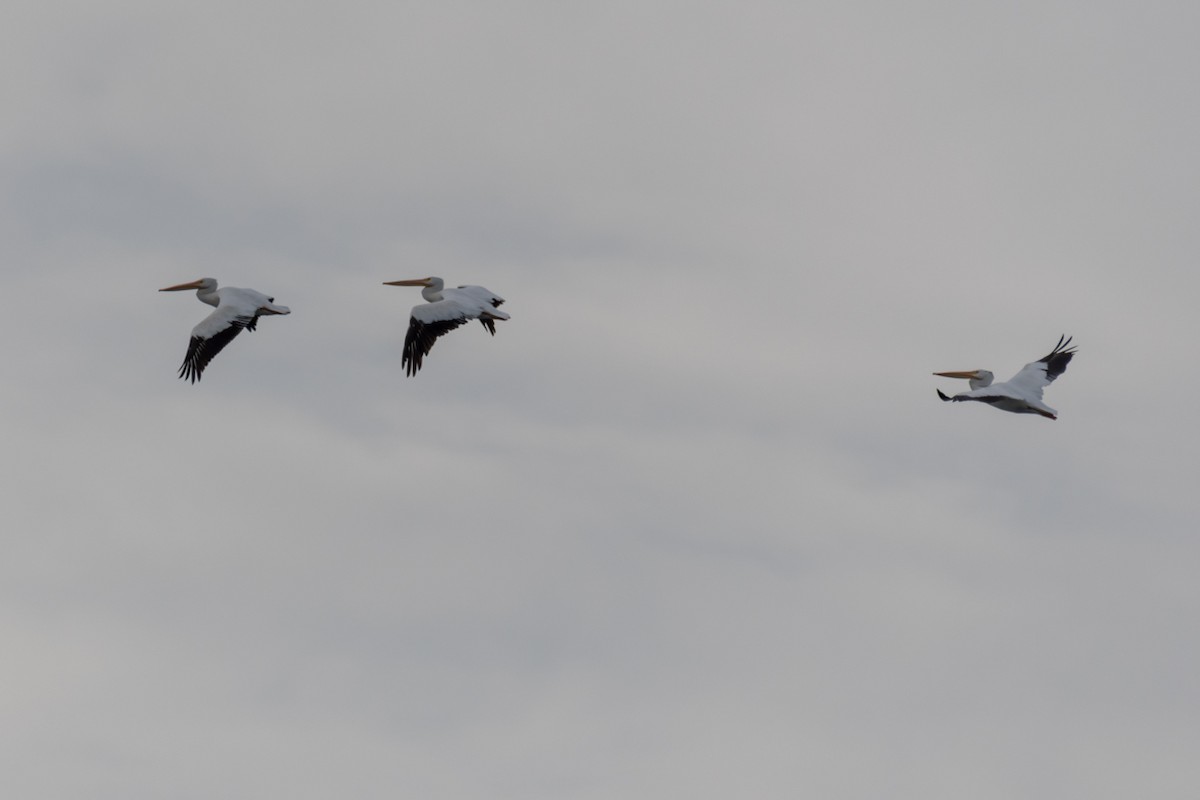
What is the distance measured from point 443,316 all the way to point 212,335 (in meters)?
4.80

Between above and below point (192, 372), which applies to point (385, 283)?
above

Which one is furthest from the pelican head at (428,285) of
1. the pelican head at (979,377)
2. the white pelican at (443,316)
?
the pelican head at (979,377)

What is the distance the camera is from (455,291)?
151ft

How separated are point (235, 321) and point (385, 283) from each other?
4030mm

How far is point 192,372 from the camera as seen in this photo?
45.4 meters

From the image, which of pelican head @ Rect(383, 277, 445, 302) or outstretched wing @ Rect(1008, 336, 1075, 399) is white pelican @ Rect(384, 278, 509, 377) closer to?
pelican head @ Rect(383, 277, 445, 302)

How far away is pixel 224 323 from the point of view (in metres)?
45.7

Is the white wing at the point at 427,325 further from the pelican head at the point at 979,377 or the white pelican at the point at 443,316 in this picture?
the pelican head at the point at 979,377

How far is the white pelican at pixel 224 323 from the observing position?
149 ft

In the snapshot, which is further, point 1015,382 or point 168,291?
point 168,291

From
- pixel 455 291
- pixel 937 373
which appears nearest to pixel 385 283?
pixel 455 291

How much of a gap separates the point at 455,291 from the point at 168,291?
22.7ft

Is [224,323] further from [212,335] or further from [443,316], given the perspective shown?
[443,316]

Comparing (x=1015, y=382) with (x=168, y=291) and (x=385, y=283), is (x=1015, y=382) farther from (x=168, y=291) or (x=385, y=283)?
(x=168, y=291)
